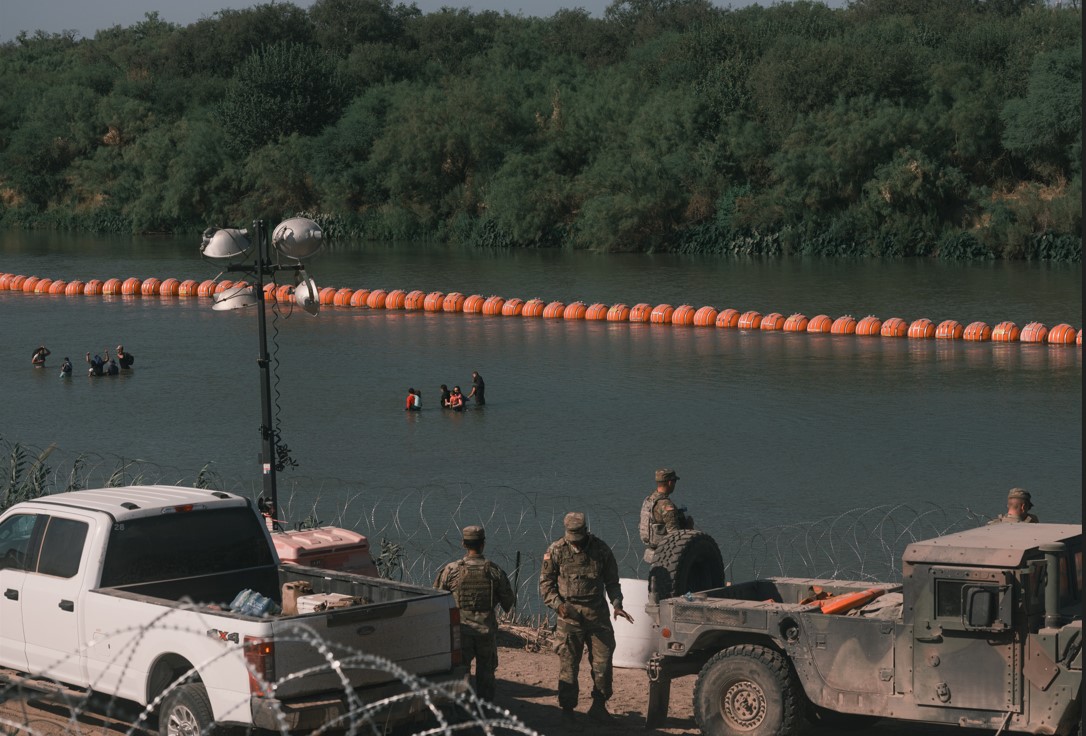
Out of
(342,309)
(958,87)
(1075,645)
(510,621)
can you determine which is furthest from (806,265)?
(1075,645)

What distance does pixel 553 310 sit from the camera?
56062 millimetres

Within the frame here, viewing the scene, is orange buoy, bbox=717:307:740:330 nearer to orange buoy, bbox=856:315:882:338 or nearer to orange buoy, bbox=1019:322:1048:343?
orange buoy, bbox=856:315:882:338

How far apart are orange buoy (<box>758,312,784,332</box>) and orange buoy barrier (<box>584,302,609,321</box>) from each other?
19.6 feet

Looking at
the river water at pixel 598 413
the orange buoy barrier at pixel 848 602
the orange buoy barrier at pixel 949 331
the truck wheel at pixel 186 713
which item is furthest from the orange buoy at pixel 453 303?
the truck wheel at pixel 186 713

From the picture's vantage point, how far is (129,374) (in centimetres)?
4306

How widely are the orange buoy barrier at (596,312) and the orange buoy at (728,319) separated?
4336mm

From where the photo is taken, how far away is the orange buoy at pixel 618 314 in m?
54.4

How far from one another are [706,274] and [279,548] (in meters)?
58.3

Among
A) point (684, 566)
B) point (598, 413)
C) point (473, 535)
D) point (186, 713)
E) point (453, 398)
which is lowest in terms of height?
point (598, 413)

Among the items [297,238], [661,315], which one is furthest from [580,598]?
[661,315]

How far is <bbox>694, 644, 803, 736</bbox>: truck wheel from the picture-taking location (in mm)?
11102

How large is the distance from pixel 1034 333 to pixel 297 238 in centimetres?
3281

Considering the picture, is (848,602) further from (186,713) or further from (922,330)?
(922,330)

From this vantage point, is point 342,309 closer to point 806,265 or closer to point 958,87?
point 806,265
